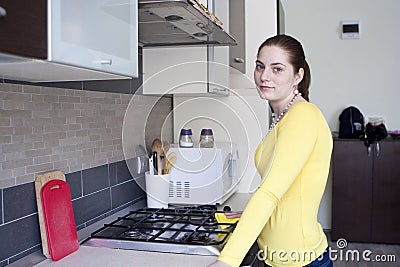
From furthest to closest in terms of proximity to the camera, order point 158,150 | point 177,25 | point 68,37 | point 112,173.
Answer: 1. point 158,150
2. point 112,173
3. point 177,25
4. point 68,37

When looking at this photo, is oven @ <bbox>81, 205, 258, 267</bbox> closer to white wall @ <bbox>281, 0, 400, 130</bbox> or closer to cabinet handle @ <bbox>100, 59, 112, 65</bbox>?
cabinet handle @ <bbox>100, 59, 112, 65</bbox>

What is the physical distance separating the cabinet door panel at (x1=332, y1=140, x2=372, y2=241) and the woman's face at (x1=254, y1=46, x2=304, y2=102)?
2.87 meters

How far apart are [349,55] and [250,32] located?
6.82ft

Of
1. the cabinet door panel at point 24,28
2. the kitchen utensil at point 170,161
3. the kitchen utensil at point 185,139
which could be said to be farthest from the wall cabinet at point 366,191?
the cabinet door panel at point 24,28

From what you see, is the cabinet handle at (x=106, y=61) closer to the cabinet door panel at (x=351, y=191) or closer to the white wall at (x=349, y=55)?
the cabinet door panel at (x=351, y=191)

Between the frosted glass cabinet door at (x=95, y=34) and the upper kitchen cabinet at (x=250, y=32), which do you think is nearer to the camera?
the frosted glass cabinet door at (x=95, y=34)

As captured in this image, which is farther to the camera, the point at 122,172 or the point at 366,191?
the point at 366,191

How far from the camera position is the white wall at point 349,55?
4.43m

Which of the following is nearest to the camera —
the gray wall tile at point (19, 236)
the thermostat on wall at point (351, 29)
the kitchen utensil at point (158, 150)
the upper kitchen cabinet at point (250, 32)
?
the gray wall tile at point (19, 236)

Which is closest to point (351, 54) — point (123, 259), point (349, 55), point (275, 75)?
point (349, 55)

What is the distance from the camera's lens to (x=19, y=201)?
136cm

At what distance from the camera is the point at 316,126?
55.4 inches

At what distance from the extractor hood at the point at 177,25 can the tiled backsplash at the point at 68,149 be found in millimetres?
315

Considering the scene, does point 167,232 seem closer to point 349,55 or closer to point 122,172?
point 122,172
